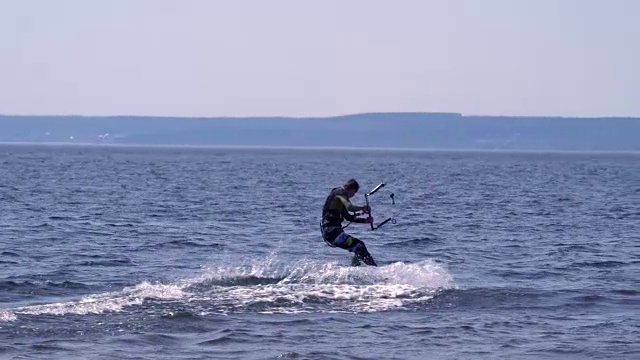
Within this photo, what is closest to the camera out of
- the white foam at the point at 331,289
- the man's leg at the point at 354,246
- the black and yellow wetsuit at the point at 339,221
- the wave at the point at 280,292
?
the wave at the point at 280,292

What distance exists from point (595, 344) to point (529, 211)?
28815 mm

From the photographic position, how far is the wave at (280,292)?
61.6 feet

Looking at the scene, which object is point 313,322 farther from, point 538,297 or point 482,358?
point 538,297

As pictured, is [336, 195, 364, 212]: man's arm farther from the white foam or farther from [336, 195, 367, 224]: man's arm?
the white foam

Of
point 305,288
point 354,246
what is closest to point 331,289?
point 305,288

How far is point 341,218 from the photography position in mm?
21422

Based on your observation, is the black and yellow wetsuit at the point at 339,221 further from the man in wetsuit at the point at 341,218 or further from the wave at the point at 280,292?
the wave at the point at 280,292

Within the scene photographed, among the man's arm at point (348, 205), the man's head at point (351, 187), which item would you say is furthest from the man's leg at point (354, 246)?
the man's head at point (351, 187)

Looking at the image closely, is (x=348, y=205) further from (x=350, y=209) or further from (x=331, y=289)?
(x=331, y=289)

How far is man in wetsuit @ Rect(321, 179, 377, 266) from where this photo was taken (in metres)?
21.1

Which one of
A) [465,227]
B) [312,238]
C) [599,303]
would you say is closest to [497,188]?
[465,227]

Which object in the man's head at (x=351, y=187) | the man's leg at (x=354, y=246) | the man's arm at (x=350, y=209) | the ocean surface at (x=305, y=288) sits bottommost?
the ocean surface at (x=305, y=288)

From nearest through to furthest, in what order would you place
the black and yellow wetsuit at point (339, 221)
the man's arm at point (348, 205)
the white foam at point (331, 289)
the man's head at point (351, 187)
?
the white foam at point (331, 289), the man's arm at point (348, 205), the man's head at point (351, 187), the black and yellow wetsuit at point (339, 221)

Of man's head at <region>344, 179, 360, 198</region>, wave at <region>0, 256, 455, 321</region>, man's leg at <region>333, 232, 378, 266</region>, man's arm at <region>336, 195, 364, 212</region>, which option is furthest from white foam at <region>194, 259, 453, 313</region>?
man's head at <region>344, 179, 360, 198</region>
